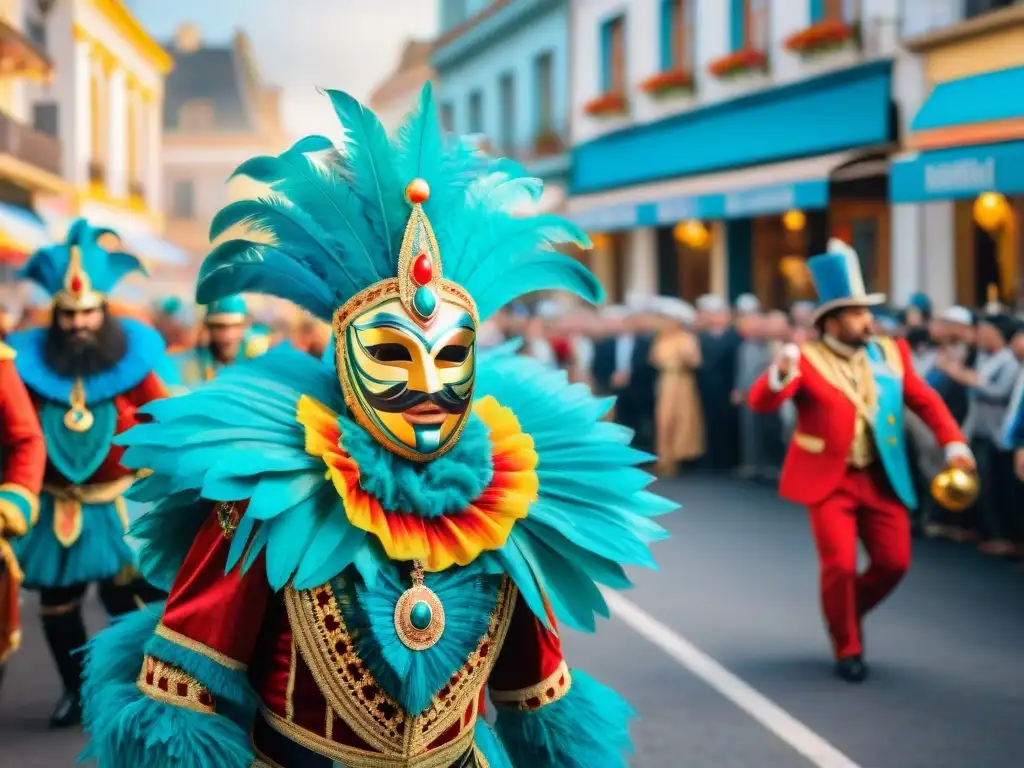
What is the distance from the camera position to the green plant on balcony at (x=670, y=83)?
85.0 feet

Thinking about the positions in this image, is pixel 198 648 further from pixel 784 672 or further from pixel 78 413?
pixel 784 672

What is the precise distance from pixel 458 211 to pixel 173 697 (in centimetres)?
116

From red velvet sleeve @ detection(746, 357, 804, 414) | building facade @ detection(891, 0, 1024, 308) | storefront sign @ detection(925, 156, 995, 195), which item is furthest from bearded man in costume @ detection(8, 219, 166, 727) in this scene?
storefront sign @ detection(925, 156, 995, 195)

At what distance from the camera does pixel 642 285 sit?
2884cm

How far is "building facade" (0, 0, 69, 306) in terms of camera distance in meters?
25.1

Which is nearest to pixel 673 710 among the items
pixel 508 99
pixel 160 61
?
pixel 508 99

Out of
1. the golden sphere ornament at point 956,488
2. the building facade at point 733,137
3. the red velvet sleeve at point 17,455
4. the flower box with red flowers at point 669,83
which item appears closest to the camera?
the red velvet sleeve at point 17,455

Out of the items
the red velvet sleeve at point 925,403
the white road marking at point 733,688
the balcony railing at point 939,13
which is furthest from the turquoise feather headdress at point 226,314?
the balcony railing at point 939,13

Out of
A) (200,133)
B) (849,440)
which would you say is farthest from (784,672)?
(200,133)

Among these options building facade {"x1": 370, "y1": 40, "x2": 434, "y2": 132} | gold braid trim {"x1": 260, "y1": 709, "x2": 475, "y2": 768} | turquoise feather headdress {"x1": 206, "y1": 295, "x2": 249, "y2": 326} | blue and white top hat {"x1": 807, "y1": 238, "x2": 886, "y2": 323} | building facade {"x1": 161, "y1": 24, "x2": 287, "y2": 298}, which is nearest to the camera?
gold braid trim {"x1": 260, "y1": 709, "x2": 475, "y2": 768}

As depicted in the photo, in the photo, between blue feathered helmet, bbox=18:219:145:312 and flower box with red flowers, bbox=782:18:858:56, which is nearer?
blue feathered helmet, bbox=18:219:145:312

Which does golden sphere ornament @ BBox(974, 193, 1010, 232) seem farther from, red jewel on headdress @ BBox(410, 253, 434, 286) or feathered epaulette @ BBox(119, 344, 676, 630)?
red jewel on headdress @ BBox(410, 253, 434, 286)

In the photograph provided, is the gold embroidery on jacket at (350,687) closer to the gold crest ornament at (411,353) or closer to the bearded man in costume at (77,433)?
the gold crest ornament at (411,353)

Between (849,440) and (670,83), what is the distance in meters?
18.8
